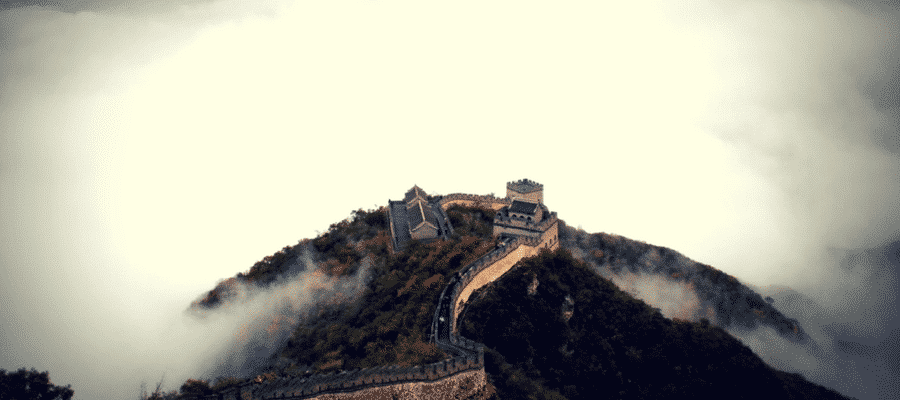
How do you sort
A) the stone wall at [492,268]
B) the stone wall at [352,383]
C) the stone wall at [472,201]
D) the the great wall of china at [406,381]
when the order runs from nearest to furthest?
the stone wall at [352,383]
the the great wall of china at [406,381]
the stone wall at [492,268]
the stone wall at [472,201]

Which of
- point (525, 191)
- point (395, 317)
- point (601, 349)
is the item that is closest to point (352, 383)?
point (395, 317)

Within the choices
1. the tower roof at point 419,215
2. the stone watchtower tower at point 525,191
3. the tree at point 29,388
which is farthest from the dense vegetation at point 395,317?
→ the tree at point 29,388

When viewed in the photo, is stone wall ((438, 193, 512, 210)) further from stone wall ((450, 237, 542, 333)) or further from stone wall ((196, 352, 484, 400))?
stone wall ((196, 352, 484, 400))

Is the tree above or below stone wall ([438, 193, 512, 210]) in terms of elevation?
below

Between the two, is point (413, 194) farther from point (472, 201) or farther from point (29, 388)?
point (29, 388)

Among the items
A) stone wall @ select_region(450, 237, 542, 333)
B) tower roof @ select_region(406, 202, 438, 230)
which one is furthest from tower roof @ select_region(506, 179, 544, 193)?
stone wall @ select_region(450, 237, 542, 333)

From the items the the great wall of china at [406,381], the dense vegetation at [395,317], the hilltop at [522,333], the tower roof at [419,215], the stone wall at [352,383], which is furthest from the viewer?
the tower roof at [419,215]

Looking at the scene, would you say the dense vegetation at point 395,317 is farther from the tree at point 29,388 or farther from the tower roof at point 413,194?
the tree at point 29,388
